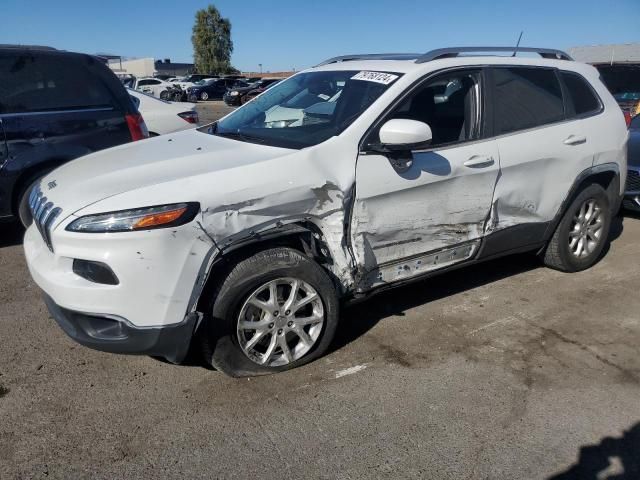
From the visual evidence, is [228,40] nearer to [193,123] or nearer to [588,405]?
[193,123]

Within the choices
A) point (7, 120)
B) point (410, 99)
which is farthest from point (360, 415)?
point (7, 120)

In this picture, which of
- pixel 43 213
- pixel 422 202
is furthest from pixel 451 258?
pixel 43 213

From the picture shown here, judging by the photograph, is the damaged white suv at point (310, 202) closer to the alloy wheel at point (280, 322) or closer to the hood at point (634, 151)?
the alloy wheel at point (280, 322)

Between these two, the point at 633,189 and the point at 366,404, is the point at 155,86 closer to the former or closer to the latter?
the point at 633,189

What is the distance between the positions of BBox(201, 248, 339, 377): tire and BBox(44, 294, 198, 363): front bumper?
16cm

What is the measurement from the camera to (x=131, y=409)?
9.62 feet

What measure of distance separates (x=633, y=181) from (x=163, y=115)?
5964mm

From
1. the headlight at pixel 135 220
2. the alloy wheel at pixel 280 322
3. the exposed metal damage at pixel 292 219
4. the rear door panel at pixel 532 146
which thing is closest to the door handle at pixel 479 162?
the rear door panel at pixel 532 146

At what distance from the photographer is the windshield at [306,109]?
3.45m

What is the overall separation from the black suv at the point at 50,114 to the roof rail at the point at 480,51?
3302mm

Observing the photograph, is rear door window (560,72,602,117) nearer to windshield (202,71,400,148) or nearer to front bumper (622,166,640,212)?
windshield (202,71,400,148)

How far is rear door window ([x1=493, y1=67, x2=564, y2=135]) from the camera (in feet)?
13.1

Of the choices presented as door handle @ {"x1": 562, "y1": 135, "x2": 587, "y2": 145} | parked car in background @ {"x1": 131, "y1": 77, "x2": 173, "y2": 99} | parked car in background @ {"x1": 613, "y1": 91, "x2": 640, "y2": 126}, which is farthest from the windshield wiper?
parked car in background @ {"x1": 131, "y1": 77, "x2": 173, "y2": 99}

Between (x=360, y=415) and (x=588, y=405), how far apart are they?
1278mm
